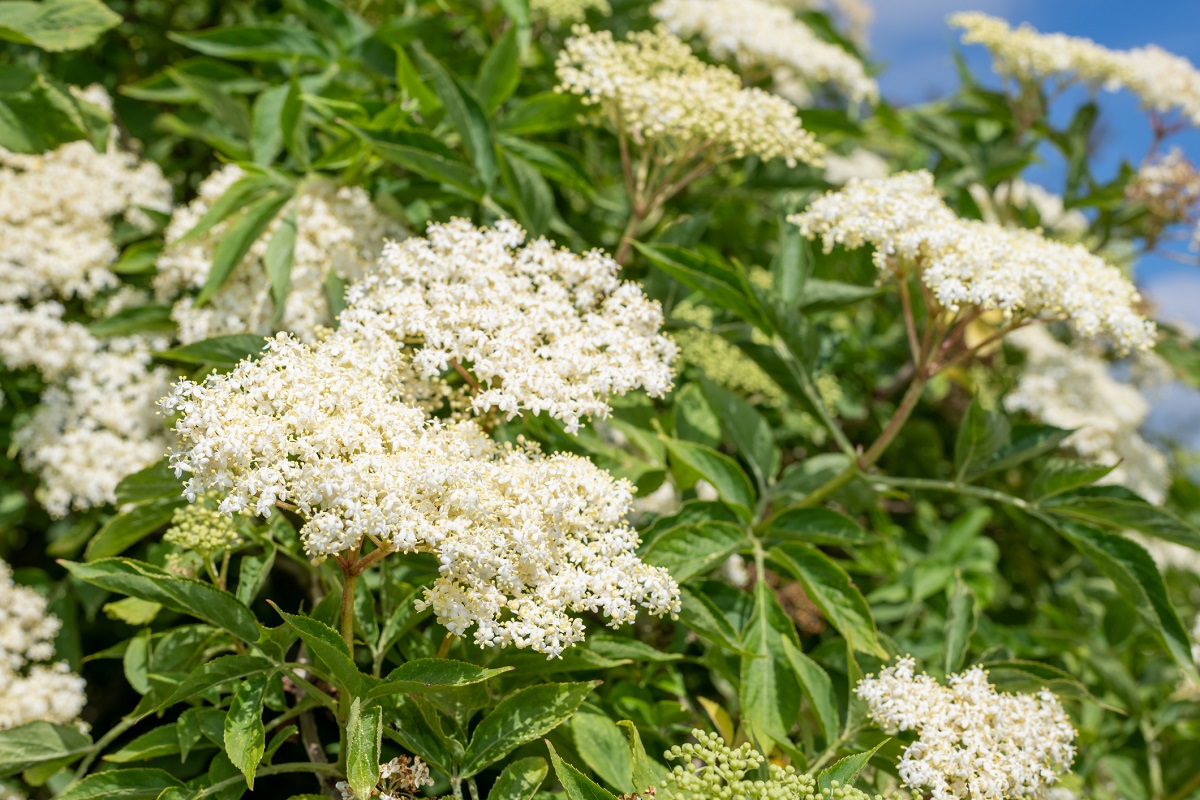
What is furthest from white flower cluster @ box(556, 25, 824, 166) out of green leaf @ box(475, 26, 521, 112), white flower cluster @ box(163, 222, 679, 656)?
white flower cluster @ box(163, 222, 679, 656)

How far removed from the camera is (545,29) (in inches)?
155

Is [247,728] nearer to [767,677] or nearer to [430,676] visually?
[430,676]

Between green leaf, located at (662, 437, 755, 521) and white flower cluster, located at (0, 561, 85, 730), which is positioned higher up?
green leaf, located at (662, 437, 755, 521)

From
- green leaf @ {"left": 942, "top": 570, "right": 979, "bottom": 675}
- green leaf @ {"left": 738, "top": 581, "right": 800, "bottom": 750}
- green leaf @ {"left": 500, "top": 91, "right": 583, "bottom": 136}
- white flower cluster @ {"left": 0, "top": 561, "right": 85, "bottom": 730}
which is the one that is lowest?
white flower cluster @ {"left": 0, "top": 561, "right": 85, "bottom": 730}

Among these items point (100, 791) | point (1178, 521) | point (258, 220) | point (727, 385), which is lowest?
point (100, 791)

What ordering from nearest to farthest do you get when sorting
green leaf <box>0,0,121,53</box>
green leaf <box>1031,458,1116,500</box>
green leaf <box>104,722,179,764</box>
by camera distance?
1. green leaf <box>104,722,179,764</box>
2. green leaf <box>1031,458,1116,500</box>
3. green leaf <box>0,0,121,53</box>

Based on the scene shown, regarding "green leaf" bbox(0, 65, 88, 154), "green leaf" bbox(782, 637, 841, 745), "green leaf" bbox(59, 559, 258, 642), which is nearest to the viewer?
"green leaf" bbox(59, 559, 258, 642)

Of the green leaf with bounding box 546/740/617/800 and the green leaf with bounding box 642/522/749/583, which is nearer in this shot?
the green leaf with bounding box 546/740/617/800

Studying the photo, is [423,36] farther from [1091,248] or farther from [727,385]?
[1091,248]

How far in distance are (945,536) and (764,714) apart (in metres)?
1.75

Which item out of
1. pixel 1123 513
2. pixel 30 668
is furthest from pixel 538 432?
pixel 30 668

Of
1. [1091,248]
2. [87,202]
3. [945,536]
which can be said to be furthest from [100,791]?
[1091,248]

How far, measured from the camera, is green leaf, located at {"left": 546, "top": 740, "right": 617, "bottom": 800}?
1.55m

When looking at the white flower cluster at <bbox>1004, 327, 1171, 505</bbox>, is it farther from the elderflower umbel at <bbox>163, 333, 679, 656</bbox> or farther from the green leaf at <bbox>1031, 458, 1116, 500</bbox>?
the elderflower umbel at <bbox>163, 333, 679, 656</bbox>
